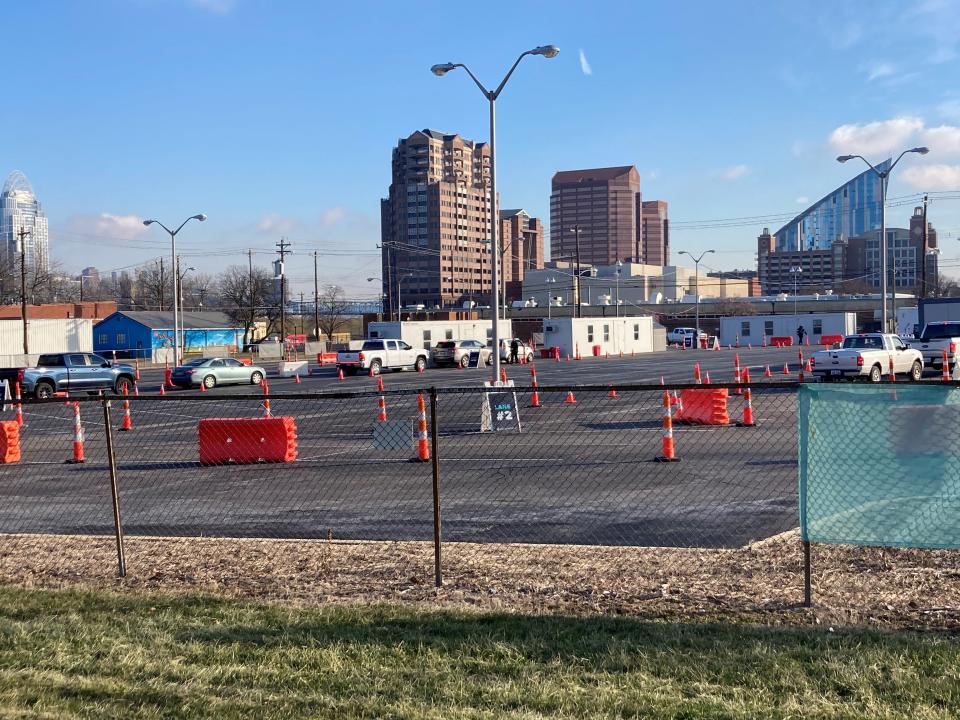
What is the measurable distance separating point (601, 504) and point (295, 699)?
23.2 ft

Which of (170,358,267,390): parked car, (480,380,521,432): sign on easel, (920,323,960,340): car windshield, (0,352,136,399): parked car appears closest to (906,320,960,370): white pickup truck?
(920,323,960,340): car windshield

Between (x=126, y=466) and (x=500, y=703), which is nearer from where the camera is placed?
(x=500, y=703)

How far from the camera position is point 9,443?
1853 centimetres

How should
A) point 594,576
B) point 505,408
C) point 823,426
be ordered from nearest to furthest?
point 823,426
point 594,576
point 505,408

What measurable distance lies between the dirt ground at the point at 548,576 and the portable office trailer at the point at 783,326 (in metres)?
83.9

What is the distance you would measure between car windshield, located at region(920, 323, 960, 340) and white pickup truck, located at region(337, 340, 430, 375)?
2486cm

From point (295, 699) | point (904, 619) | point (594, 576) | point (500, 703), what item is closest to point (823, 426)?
point (904, 619)

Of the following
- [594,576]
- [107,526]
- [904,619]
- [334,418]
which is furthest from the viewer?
[334,418]

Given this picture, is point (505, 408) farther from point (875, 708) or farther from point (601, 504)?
point (875, 708)

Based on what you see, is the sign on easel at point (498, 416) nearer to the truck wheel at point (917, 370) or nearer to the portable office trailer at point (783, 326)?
the truck wheel at point (917, 370)

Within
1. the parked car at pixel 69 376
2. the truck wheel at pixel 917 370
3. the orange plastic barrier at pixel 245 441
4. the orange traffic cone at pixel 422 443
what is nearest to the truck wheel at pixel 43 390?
the parked car at pixel 69 376

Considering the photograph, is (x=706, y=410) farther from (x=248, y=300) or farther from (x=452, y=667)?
(x=248, y=300)

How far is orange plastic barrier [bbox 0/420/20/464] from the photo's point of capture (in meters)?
18.5

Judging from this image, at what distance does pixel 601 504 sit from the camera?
39.8 feet
